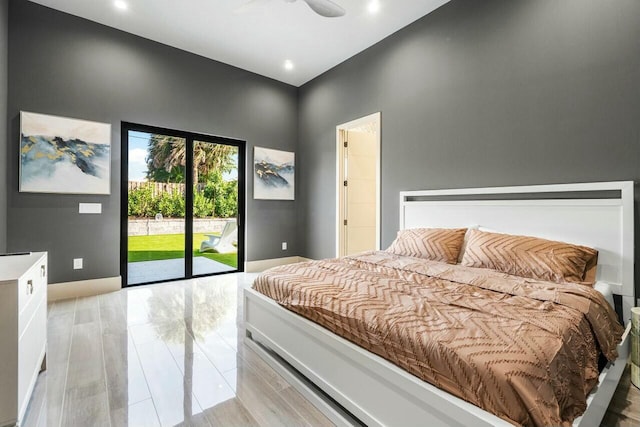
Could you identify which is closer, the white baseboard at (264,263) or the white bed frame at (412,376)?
the white bed frame at (412,376)

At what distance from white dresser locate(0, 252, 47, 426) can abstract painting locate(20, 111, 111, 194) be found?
2123 millimetres

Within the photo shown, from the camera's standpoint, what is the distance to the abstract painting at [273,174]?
4934 mm

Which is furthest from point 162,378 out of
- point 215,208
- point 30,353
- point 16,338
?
point 215,208

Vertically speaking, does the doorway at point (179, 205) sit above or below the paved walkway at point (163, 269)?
above

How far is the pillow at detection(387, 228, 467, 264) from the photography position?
273 cm

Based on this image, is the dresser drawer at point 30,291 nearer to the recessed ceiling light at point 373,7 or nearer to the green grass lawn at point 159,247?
the green grass lawn at point 159,247

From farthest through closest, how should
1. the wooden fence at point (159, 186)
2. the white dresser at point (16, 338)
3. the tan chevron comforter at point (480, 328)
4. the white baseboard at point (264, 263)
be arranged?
the white baseboard at point (264, 263) < the wooden fence at point (159, 186) < the white dresser at point (16, 338) < the tan chevron comforter at point (480, 328)

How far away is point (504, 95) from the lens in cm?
285

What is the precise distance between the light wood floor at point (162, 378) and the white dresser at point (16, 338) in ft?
0.58

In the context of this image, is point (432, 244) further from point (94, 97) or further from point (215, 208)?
point (94, 97)

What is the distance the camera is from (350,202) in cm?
470

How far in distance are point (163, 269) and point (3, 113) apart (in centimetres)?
238

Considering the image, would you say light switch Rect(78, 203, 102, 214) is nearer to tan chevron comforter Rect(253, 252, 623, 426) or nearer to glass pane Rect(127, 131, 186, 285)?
glass pane Rect(127, 131, 186, 285)

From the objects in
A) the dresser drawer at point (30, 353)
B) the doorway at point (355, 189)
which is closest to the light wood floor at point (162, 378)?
the dresser drawer at point (30, 353)
